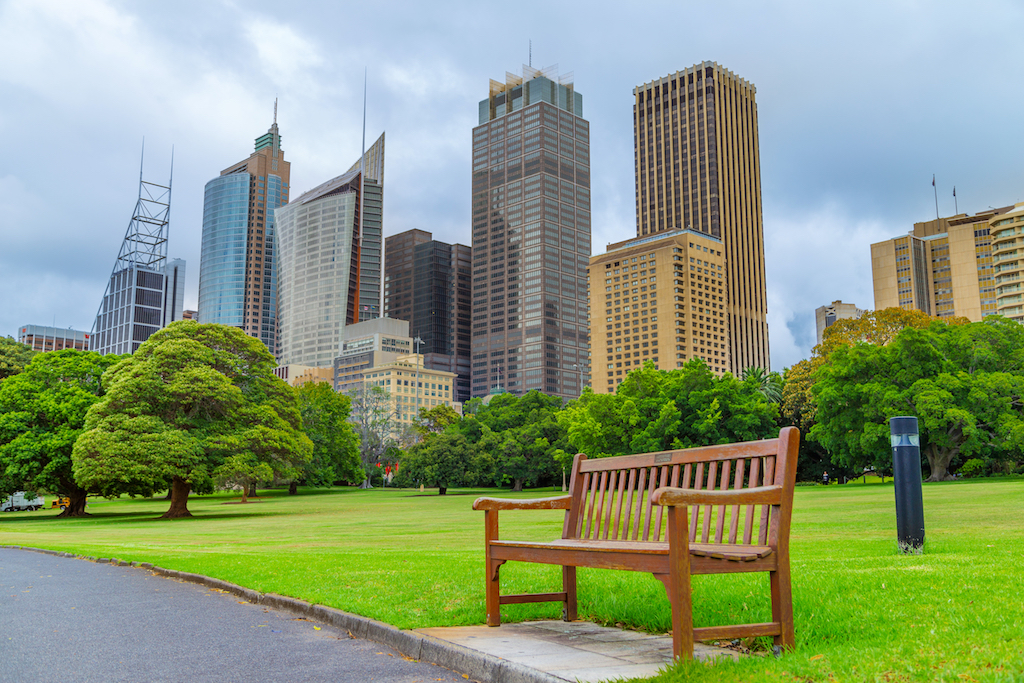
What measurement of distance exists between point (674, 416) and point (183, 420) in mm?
32310

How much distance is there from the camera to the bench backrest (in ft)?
15.1

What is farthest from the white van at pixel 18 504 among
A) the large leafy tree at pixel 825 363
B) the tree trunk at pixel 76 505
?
→ the large leafy tree at pixel 825 363

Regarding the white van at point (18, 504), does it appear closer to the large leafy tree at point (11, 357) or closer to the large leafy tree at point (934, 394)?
the large leafy tree at point (11, 357)

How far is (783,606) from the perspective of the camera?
4500mm

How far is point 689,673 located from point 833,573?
3.58 meters

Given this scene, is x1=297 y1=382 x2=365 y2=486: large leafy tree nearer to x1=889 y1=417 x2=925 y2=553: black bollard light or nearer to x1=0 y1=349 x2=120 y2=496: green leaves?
x1=0 y1=349 x2=120 y2=496: green leaves

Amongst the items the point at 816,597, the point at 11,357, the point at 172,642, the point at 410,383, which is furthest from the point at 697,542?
the point at 410,383

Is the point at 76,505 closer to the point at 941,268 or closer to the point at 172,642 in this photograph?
the point at 172,642

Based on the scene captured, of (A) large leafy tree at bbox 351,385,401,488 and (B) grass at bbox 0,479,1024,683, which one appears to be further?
(A) large leafy tree at bbox 351,385,401,488

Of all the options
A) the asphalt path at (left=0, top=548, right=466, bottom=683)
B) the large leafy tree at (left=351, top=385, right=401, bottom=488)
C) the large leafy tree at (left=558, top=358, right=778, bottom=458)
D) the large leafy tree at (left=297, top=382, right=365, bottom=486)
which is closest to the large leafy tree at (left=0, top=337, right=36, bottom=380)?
the large leafy tree at (left=297, top=382, right=365, bottom=486)

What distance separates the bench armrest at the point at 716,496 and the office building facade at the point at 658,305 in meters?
176

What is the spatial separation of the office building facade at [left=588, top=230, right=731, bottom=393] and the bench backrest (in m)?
174

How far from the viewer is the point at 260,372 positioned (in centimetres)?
4219

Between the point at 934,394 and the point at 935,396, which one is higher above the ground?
the point at 934,394
